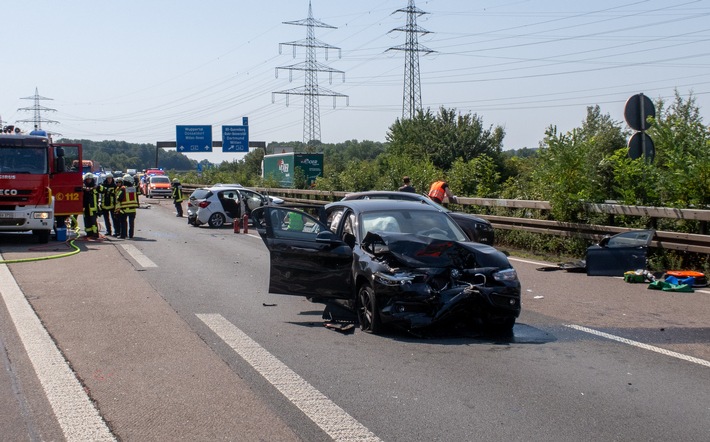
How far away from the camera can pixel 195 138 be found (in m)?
60.6

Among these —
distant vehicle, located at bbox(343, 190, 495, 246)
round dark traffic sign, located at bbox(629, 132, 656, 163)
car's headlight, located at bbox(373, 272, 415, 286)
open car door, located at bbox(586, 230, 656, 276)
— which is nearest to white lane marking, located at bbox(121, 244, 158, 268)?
distant vehicle, located at bbox(343, 190, 495, 246)

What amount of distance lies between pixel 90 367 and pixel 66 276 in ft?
23.1

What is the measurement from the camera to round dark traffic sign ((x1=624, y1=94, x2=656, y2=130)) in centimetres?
1506

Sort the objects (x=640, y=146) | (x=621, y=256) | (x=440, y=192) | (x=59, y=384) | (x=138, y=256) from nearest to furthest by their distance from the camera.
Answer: (x=59, y=384)
(x=621, y=256)
(x=640, y=146)
(x=138, y=256)
(x=440, y=192)

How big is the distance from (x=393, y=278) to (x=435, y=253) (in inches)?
26.2

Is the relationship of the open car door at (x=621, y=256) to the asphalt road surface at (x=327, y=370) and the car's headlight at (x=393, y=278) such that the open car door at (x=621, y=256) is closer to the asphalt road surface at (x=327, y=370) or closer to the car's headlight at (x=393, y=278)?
the asphalt road surface at (x=327, y=370)

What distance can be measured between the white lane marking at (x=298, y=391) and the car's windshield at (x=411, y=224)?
2120mm

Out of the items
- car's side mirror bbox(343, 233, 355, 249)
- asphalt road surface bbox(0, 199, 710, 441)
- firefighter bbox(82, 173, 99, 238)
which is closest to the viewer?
asphalt road surface bbox(0, 199, 710, 441)

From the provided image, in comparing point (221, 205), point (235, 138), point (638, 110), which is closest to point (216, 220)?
point (221, 205)

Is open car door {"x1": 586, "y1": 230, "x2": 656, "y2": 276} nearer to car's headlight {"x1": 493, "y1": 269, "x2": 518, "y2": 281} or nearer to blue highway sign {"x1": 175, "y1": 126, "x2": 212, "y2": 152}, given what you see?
car's headlight {"x1": 493, "y1": 269, "x2": 518, "y2": 281}

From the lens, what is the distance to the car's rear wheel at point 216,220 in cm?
2778

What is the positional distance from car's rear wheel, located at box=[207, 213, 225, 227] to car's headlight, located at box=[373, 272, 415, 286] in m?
19.6

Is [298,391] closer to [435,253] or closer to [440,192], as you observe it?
[435,253]

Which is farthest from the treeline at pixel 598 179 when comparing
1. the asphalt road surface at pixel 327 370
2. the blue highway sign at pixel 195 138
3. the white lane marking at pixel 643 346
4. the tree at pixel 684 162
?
the blue highway sign at pixel 195 138
